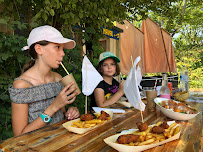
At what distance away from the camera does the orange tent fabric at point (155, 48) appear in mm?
8109

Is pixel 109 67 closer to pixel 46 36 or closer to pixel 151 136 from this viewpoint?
pixel 46 36

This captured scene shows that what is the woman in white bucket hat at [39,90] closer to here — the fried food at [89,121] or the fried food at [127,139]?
the fried food at [89,121]

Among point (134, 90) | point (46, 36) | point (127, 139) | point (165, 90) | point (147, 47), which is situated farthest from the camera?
point (147, 47)

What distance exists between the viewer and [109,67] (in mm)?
2746

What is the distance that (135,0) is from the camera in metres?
3.62

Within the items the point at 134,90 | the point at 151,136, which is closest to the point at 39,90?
the point at 134,90

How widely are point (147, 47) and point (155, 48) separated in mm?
591

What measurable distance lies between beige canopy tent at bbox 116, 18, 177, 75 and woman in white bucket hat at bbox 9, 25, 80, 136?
434 cm

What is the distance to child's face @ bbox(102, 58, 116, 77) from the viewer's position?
9.04 feet

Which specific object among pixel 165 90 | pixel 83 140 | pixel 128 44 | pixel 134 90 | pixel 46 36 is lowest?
pixel 83 140

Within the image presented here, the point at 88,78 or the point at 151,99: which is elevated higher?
the point at 88,78

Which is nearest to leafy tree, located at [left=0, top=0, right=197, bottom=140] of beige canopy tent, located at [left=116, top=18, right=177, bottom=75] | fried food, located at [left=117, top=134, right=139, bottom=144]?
fried food, located at [left=117, top=134, right=139, bottom=144]

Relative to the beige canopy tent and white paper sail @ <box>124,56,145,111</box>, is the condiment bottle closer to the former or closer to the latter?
white paper sail @ <box>124,56,145,111</box>

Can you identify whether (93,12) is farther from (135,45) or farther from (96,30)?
(135,45)
